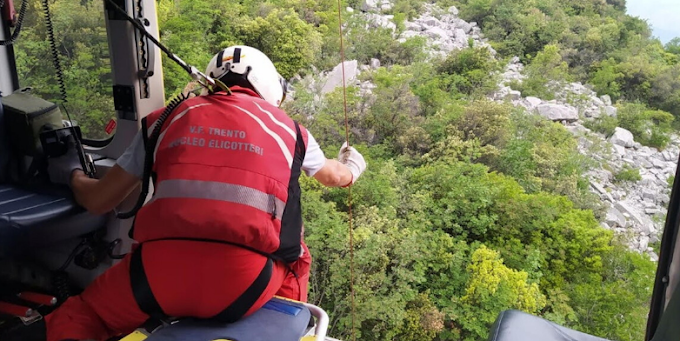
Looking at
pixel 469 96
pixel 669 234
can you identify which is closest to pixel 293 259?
pixel 669 234

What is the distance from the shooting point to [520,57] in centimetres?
744

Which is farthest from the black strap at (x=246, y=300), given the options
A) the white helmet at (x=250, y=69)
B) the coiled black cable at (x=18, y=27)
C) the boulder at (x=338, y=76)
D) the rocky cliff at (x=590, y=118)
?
the boulder at (x=338, y=76)

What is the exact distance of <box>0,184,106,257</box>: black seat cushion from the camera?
5.54 ft

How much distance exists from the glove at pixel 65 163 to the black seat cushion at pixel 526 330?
1706 mm

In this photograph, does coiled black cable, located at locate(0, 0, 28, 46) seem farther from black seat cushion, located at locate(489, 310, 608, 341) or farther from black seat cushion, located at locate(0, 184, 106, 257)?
black seat cushion, located at locate(489, 310, 608, 341)

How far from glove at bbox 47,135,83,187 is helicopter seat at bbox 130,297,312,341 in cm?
111

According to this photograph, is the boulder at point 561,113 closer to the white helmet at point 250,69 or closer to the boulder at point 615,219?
the boulder at point 615,219

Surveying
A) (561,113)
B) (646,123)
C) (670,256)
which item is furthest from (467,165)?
(670,256)

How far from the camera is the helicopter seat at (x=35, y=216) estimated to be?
1.69 metres

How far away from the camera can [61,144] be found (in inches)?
76.5

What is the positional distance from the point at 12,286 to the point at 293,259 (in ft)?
4.48

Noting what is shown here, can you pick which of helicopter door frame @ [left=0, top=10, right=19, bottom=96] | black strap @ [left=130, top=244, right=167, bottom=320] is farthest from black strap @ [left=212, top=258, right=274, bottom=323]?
helicopter door frame @ [left=0, top=10, right=19, bottom=96]

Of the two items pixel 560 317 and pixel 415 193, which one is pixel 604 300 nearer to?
pixel 560 317

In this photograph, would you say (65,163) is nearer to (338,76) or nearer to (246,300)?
(246,300)
